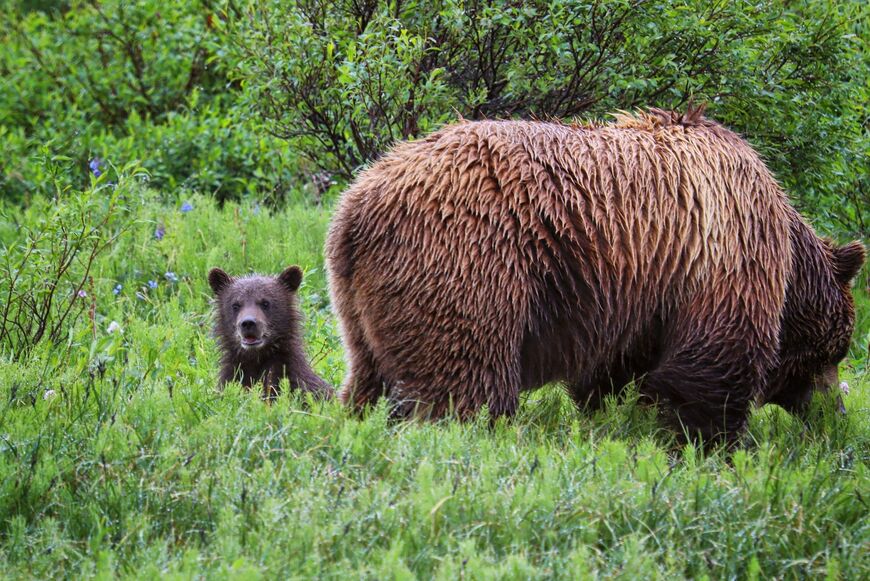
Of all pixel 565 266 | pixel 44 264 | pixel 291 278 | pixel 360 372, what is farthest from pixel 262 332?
pixel 565 266

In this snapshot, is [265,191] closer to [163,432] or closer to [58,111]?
[58,111]

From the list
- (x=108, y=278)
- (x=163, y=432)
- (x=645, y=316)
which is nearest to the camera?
(x=163, y=432)

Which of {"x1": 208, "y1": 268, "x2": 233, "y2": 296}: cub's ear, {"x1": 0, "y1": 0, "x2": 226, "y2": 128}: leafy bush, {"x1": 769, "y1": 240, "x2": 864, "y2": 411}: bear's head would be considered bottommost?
{"x1": 769, "y1": 240, "x2": 864, "y2": 411}: bear's head

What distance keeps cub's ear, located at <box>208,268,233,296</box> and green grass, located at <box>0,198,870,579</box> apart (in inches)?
61.0

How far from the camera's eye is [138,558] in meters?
3.87

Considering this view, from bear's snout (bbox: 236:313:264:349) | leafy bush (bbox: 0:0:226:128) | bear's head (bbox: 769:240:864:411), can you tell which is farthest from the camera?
leafy bush (bbox: 0:0:226:128)

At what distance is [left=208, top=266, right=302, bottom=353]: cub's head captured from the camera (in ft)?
22.2

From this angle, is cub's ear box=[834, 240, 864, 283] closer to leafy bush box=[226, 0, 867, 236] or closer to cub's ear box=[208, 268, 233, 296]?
leafy bush box=[226, 0, 867, 236]

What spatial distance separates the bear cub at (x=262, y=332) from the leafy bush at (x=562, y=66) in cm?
140

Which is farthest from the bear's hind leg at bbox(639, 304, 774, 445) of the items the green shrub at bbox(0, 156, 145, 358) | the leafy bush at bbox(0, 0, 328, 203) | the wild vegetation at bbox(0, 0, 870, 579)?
the leafy bush at bbox(0, 0, 328, 203)

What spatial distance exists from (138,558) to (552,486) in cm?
156

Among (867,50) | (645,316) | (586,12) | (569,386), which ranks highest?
(586,12)

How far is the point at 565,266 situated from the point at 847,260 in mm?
1982

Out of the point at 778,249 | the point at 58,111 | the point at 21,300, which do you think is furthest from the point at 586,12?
the point at 58,111
